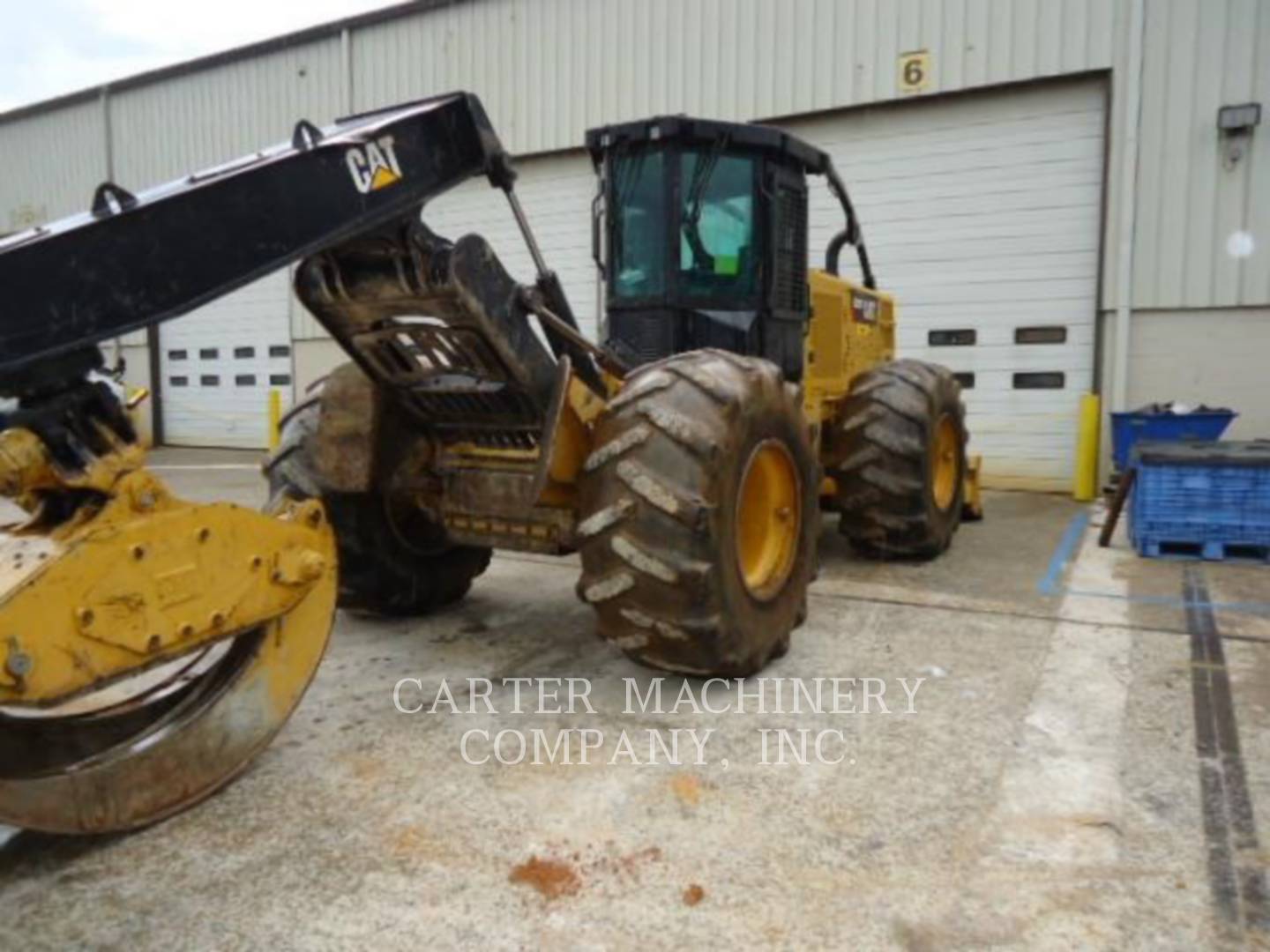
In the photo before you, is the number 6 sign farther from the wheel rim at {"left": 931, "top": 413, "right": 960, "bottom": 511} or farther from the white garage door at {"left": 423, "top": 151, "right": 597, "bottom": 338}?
the wheel rim at {"left": 931, "top": 413, "right": 960, "bottom": 511}

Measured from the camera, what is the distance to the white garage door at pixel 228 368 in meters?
15.3

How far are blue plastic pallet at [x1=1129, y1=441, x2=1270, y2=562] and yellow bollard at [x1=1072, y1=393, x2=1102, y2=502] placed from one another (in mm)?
2690

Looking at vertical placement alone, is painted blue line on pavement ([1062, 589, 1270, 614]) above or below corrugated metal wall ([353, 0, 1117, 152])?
below

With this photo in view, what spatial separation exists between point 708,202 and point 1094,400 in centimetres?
595

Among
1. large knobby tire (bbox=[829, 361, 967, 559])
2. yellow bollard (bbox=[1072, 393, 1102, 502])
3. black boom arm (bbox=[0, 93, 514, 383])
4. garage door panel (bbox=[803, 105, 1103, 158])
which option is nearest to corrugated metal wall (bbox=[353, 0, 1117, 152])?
garage door panel (bbox=[803, 105, 1103, 158])

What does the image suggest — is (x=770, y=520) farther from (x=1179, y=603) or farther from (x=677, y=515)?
(x=1179, y=603)

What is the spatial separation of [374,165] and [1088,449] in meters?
8.17

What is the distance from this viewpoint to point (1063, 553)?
21.5 feet


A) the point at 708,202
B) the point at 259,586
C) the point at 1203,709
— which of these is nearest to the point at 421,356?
the point at 259,586

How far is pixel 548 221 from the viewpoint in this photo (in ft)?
40.9

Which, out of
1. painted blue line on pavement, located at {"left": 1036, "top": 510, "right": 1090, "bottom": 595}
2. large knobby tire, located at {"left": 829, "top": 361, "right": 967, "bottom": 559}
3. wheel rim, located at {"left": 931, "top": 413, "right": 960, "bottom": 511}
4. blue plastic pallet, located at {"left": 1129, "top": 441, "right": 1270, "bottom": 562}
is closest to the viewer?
painted blue line on pavement, located at {"left": 1036, "top": 510, "right": 1090, "bottom": 595}

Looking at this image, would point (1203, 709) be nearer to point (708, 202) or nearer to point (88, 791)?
point (708, 202)

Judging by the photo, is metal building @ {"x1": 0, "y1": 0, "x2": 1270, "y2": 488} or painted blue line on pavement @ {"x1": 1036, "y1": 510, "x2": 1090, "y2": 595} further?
metal building @ {"x1": 0, "y1": 0, "x2": 1270, "y2": 488}

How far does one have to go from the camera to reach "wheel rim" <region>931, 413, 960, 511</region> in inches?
263
